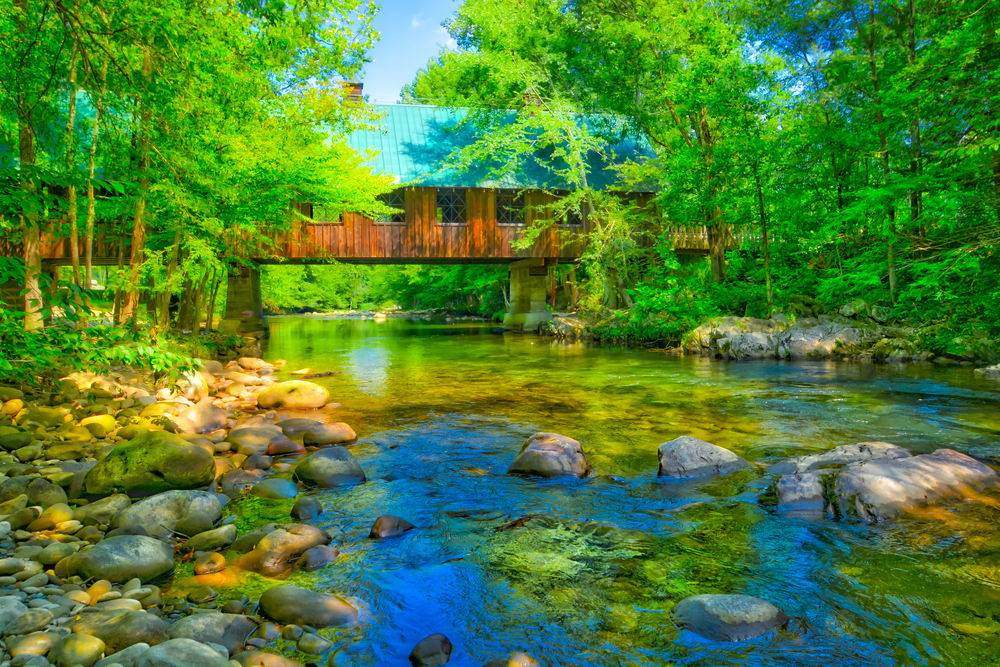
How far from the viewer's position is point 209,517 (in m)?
4.12

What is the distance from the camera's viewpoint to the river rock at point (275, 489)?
15.8 ft

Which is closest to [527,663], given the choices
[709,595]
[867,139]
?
[709,595]

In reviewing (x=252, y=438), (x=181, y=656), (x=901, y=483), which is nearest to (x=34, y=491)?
Result: (x=252, y=438)

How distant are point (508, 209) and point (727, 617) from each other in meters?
20.9

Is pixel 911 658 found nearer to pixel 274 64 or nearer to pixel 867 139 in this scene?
pixel 274 64

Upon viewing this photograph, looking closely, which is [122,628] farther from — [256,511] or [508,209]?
[508,209]

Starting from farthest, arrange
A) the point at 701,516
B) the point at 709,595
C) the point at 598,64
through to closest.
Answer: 1. the point at 598,64
2. the point at 701,516
3. the point at 709,595

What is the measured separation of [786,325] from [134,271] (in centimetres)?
1410

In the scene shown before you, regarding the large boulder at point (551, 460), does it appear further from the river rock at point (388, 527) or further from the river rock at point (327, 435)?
the river rock at point (327, 435)

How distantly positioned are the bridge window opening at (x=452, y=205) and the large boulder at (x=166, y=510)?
730 inches

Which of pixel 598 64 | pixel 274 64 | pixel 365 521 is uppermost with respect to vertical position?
pixel 598 64

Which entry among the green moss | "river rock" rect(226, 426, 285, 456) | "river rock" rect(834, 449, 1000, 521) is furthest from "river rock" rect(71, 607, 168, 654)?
"river rock" rect(834, 449, 1000, 521)

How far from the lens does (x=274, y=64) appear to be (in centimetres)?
984

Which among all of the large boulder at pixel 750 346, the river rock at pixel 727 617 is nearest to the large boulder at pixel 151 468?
the river rock at pixel 727 617
